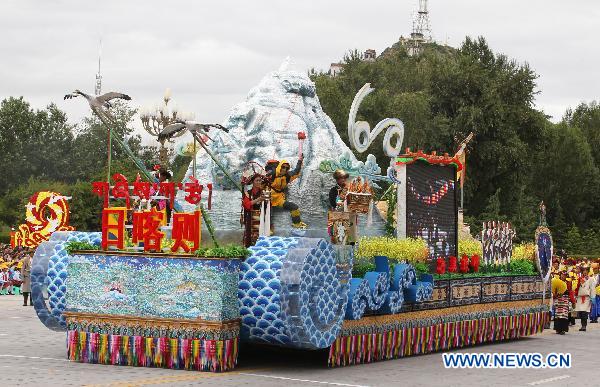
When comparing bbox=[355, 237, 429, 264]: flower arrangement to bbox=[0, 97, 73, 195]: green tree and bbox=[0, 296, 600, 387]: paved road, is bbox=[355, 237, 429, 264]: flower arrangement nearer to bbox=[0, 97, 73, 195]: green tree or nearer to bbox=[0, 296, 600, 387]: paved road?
bbox=[0, 296, 600, 387]: paved road

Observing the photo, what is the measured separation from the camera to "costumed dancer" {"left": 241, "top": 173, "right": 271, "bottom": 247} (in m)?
14.3

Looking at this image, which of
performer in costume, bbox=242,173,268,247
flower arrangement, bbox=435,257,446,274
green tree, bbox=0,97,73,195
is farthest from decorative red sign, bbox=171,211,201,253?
green tree, bbox=0,97,73,195

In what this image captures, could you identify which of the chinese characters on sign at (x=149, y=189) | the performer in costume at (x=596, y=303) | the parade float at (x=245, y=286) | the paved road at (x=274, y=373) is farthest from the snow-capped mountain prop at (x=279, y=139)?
the performer in costume at (x=596, y=303)

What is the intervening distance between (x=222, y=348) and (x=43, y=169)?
45.7 m

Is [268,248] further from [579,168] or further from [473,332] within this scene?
[579,168]

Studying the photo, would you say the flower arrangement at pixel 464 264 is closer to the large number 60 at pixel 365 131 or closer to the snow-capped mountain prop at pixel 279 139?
the large number 60 at pixel 365 131

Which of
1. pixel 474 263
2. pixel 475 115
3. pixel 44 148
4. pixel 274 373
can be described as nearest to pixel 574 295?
pixel 474 263

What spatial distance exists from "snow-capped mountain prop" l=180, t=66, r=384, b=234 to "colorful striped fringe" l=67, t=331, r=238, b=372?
7.31 meters

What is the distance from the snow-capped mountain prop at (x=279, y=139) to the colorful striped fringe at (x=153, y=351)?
24.0ft

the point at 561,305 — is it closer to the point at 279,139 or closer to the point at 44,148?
the point at 279,139

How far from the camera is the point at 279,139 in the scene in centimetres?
2183

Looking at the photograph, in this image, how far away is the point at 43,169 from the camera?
5675 cm

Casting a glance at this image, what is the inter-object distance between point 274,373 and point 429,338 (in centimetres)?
407

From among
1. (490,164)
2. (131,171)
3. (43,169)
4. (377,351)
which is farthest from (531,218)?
(377,351)
